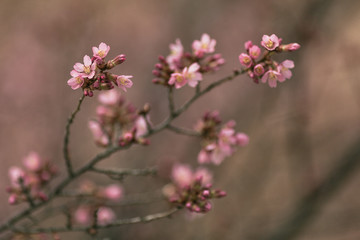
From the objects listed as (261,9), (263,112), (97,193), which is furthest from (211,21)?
(97,193)

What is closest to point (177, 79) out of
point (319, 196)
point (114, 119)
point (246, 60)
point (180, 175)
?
point (246, 60)

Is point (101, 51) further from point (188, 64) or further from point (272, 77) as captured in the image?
point (272, 77)

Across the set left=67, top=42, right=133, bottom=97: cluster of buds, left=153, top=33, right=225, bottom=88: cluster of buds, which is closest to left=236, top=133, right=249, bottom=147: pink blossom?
left=153, top=33, right=225, bottom=88: cluster of buds

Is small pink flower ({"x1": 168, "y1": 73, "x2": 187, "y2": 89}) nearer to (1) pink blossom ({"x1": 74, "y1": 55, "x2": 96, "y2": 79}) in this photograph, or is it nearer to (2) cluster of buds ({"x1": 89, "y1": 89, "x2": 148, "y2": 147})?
(1) pink blossom ({"x1": 74, "y1": 55, "x2": 96, "y2": 79})

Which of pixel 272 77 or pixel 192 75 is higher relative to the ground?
pixel 192 75

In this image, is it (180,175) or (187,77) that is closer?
(187,77)

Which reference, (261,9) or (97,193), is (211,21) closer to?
(261,9)
